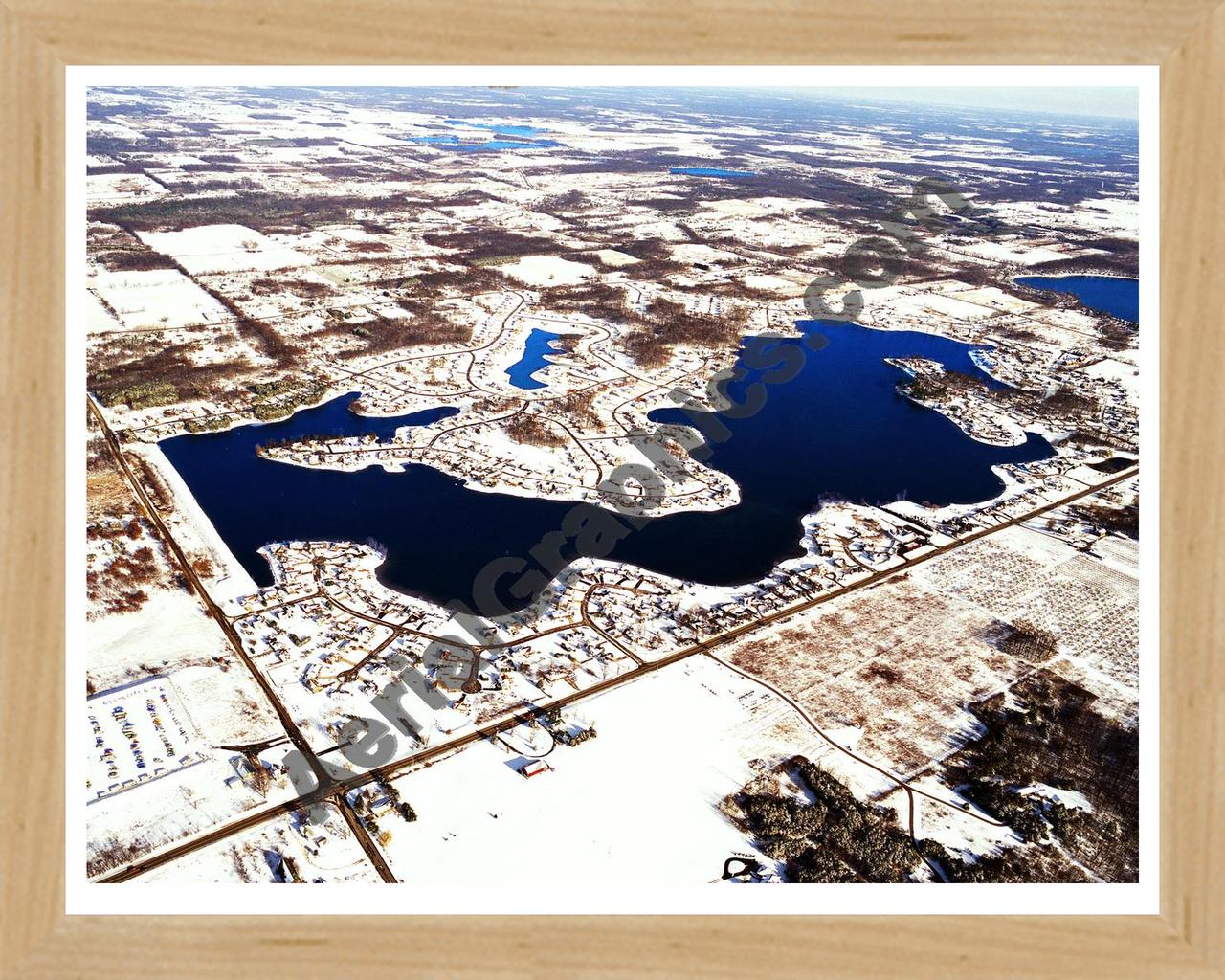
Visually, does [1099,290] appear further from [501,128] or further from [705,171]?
[501,128]

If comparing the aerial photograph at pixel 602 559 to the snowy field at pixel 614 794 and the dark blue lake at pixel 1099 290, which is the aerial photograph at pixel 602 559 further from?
the dark blue lake at pixel 1099 290

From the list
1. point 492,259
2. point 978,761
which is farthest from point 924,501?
point 492,259

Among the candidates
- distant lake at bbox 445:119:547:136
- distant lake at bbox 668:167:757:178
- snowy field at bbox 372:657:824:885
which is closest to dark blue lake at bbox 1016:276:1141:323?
distant lake at bbox 668:167:757:178
